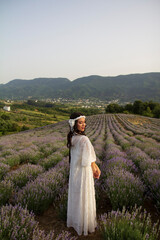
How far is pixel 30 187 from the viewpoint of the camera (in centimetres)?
309

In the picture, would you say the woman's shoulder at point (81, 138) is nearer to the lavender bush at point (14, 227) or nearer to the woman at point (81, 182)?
the woman at point (81, 182)

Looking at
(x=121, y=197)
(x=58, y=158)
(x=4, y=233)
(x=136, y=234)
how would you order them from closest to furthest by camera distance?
(x=136, y=234) < (x=4, y=233) < (x=121, y=197) < (x=58, y=158)

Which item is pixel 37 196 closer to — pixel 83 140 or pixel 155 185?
pixel 83 140

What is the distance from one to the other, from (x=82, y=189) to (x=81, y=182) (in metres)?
0.11

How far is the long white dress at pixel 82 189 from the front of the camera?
7.45ft

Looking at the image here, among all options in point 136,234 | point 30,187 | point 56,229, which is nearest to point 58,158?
point 30,187

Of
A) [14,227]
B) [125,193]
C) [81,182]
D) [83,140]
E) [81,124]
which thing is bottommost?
[125,193]

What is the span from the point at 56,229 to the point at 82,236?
1.52ft

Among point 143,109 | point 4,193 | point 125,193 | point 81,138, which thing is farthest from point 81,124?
point 143,109

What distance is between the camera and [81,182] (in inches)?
91.1

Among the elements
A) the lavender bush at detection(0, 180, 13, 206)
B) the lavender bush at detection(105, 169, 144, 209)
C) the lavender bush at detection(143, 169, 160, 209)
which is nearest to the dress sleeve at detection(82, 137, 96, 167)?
the lavender bush at detection(105, 169, 144, 209)

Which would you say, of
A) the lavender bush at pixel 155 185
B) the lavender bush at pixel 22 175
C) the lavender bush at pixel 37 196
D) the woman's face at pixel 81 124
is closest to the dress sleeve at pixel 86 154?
the woman's face at pixel 81 124

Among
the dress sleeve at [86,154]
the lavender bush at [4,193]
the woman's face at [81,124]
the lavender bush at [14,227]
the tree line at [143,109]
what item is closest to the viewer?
the lavender bush at [14,227]

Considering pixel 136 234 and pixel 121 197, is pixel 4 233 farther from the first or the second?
pixel 121 197
